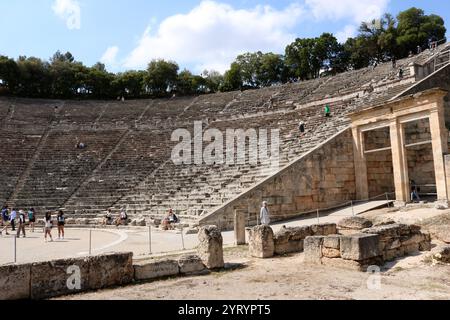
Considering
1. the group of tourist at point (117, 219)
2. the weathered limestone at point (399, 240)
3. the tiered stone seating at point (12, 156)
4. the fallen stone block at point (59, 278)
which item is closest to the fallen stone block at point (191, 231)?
the group of tourist at point (117, 219)

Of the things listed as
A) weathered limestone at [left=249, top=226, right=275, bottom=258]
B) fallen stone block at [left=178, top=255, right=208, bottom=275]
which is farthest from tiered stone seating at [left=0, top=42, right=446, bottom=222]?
fallen stone block at [left=178, top=255, right=208, bottom=275]

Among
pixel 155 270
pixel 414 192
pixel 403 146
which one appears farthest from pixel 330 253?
pixel 414 192

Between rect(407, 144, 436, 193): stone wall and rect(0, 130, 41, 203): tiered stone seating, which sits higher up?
rect(0, 130, 41, 203): tiered stone seating

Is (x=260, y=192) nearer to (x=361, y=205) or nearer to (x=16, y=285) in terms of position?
(x=361, y=205)

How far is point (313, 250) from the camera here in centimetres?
781

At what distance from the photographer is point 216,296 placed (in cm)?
555

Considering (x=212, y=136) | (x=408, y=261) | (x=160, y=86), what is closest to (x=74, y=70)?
(x=160, y=86)

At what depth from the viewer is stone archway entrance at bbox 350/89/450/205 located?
13391 millimetres

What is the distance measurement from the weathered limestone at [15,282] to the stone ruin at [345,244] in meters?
4.78

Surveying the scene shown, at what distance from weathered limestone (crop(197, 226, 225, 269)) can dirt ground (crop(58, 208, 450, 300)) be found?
31 centimetres

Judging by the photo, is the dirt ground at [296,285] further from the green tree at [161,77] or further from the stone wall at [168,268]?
the green tree at [161,77]

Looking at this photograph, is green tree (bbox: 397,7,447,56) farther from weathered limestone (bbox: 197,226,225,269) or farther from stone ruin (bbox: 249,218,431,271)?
weathered limestone (bbox: 197,226,225,269)

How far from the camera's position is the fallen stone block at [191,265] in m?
7.25

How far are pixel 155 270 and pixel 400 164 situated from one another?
1113 cm
